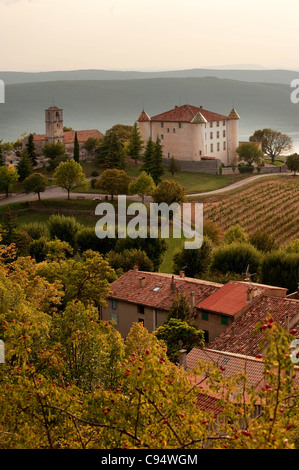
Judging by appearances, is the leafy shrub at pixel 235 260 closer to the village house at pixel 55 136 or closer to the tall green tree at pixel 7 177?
the tall green tree at pixel 7 177

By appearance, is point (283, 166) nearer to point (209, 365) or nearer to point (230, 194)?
point (230, 194)

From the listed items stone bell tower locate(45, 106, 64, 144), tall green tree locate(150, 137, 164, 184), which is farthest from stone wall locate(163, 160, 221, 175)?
stone bell tower locate(45, 106, 64, 144)

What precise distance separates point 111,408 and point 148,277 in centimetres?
2771

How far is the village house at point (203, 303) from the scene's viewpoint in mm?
31703

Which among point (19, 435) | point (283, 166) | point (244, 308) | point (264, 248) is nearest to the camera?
point (19, 435)

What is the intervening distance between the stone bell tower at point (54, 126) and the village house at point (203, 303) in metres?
60.1

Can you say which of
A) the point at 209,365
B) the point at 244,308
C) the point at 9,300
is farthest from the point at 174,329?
the point at 209,365

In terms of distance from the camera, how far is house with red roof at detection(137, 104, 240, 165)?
98438 millimetres

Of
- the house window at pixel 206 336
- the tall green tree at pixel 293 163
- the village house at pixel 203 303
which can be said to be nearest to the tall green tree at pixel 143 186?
the tall green tree at pixel 293 163

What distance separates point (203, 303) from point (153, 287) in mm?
4367

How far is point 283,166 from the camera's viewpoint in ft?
330

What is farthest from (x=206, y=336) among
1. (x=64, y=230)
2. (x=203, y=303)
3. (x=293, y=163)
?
(x=293, y=163)

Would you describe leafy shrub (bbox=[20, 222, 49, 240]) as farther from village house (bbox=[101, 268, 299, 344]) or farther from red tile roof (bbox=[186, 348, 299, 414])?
red tile roof (bbox=[186, 348, 299, 414])

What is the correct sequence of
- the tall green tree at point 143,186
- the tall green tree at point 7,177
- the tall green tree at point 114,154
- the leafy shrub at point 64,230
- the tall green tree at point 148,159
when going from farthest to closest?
the tall green tree at point 114,154, the tall green tree at point 148,159, the tall green tree at point 7,177, the tall green tree at point 143,186, the leafy shrub at point 64,230
